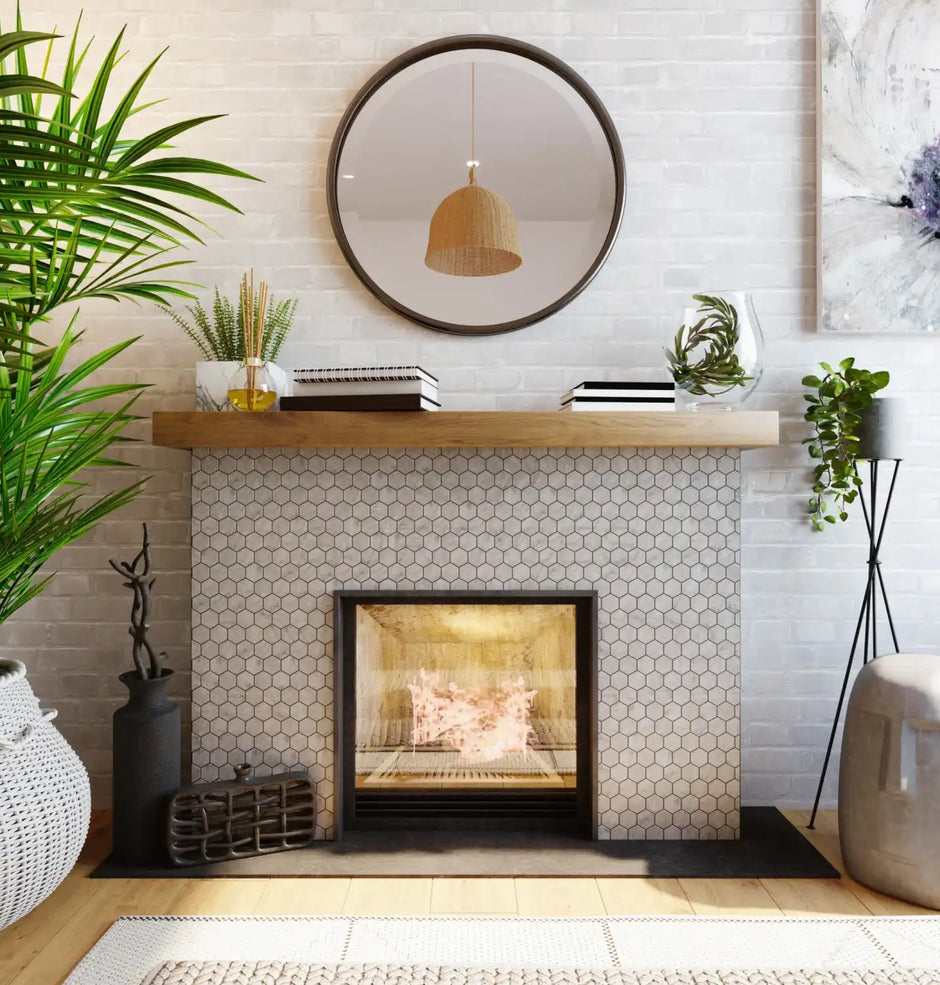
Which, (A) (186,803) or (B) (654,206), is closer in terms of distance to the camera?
(A) (186,803)

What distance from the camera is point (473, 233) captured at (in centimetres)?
241

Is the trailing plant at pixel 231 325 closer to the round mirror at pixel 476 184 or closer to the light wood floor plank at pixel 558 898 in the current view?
the round mirror at pixel 476 184

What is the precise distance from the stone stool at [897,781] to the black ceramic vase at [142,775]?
1.67 m

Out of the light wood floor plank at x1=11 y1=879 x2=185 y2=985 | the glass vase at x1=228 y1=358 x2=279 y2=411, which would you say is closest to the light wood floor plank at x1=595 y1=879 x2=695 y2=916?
the light wood floor plank at x1=11 y1=879 x2=185 y2=985

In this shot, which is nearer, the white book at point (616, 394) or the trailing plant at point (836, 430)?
the white book at point (616, 394)

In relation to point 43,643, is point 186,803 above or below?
below

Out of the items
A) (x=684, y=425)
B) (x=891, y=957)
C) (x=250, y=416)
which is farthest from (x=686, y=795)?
(x=250, y=416)

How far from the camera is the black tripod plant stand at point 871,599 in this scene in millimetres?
2307

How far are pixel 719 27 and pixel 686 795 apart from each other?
215 centimetres

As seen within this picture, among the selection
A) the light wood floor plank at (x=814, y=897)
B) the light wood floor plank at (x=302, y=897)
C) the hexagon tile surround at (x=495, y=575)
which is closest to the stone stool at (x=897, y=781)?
the light wood floor plank at (x=814, y=897)

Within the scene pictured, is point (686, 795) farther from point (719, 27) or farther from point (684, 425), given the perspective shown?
point (719, 27)

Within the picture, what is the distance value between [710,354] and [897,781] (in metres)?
1.10

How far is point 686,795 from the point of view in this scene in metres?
2.30

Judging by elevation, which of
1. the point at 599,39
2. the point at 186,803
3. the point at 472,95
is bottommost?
the point at 186,803
